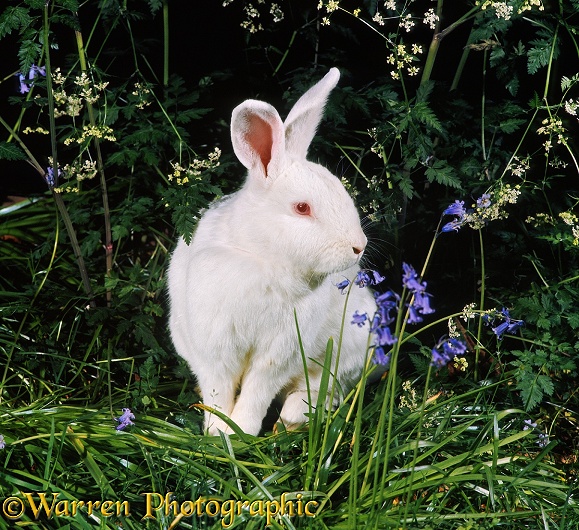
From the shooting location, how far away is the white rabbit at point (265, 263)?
3279 millimetres

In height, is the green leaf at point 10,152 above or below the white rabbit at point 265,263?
above

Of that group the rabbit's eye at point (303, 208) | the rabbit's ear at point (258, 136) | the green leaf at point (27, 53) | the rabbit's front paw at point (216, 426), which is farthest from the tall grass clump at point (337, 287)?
the rabbit's ear at point (258, 136)

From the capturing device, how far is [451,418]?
3.69 meters

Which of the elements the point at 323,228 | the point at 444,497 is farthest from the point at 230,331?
the point at 444,497

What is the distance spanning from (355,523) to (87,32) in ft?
11.7

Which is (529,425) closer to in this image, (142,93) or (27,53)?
(142,93)

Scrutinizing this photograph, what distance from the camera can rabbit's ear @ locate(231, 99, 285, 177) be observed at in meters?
3.32

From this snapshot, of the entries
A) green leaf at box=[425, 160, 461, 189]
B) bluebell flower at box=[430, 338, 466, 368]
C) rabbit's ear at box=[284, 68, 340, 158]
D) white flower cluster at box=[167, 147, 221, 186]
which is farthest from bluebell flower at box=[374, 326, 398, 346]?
white flower cluster at box=[167, 147, 221, 186]

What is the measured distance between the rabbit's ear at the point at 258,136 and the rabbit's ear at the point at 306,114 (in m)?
0.09

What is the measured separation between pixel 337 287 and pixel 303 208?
1.49 ft

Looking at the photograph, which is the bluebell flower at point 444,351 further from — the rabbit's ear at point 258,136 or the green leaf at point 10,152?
the green leaf at point 10,152

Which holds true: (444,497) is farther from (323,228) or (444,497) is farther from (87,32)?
(87,32)

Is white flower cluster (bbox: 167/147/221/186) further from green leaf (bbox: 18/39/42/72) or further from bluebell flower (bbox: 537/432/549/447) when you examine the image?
bluebell flower (bbox: 537/432/549/447)

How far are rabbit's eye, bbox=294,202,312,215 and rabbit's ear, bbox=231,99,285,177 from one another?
0.21 m
